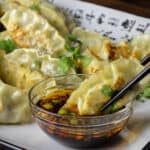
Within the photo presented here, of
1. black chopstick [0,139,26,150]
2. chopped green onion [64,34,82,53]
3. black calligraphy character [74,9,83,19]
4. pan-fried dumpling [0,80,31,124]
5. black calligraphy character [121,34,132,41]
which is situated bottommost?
black calligraphy character [74,9,83,19]

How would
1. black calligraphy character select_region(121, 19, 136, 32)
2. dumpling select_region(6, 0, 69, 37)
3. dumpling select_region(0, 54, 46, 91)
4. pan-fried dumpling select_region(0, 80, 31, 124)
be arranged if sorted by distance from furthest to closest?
1. black calligraphy character select_region(121, 19, 136, 32)
2. dumpling select_region(6, 0, 69, 37)
3. dumpling select_region(0, 54, 46, 91)
4. pan-fried dumpling select_region(0, 80, 31, 124)

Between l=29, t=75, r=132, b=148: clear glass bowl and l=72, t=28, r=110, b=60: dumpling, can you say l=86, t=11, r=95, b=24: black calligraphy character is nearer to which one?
l=72, t=28, r=110, b=60: dumpling

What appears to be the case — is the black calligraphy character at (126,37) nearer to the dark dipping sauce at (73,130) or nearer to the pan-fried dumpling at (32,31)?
the pan-fried dumpling at (32,31)

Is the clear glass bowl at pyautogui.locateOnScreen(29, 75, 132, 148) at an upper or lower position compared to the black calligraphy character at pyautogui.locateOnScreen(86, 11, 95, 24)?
upper

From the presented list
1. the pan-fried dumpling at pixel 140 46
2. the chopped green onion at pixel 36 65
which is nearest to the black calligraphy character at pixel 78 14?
the pan-fried dumpling at pixel 140 46

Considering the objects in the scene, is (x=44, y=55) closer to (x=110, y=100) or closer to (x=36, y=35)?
(x=36, y=35)

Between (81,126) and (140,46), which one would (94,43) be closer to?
(140,46)

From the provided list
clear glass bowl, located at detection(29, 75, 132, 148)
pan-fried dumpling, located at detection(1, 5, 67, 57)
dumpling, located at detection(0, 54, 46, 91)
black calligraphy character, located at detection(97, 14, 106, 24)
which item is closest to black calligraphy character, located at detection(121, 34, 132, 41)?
black calligraphy character, located at detection(97, 14, 106, 24)

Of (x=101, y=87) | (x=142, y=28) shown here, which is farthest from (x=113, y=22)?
(x=101, y=87)
